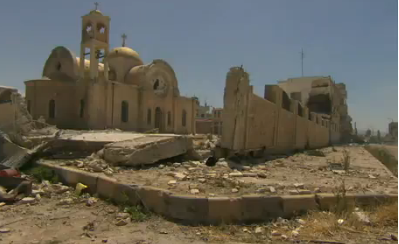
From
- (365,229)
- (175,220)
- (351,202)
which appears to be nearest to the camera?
(365,229)

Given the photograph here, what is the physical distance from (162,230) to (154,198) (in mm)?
690

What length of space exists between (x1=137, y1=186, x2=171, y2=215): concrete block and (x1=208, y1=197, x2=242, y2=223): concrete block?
0.64 meters

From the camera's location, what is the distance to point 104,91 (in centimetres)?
1928

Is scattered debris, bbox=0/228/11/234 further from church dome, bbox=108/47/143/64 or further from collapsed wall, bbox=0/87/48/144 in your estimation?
church dome, bbox=108/47/143/64

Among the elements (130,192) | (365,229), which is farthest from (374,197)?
(130,192)

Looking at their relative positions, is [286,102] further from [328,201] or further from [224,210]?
[224,210]

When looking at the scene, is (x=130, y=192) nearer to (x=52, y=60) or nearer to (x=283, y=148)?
(x=283, y=148)

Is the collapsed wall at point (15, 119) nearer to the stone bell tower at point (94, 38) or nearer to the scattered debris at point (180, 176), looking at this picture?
the scattered debris at point (180, 176)

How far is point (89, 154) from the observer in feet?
25.5

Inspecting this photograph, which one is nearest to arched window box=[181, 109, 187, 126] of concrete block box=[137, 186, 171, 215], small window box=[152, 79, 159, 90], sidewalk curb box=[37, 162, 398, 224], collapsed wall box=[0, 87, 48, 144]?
small window box=[152, 79, 159, 90]

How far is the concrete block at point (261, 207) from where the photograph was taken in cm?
423

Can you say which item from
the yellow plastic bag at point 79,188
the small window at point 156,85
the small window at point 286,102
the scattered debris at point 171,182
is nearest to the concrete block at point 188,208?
the scattered debris at point 171,182

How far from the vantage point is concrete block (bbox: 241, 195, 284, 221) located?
4.23 m

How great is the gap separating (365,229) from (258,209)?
1314 millimetres
